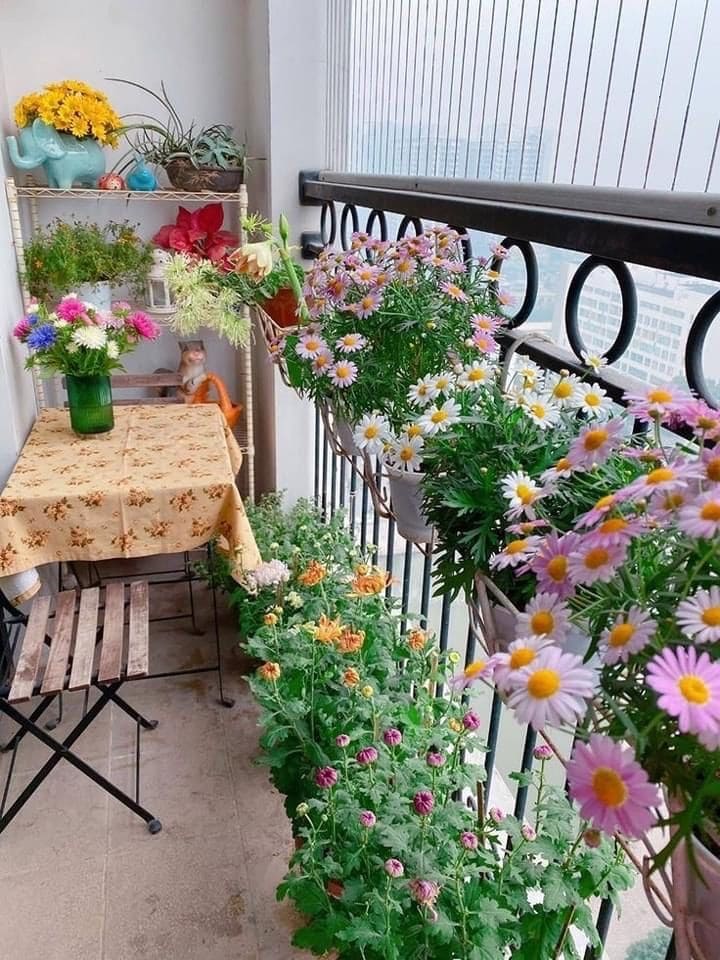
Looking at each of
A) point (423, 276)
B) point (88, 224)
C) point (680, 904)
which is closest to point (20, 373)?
point (88, 224)

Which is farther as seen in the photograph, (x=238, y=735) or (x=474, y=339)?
(x=238, y=735)

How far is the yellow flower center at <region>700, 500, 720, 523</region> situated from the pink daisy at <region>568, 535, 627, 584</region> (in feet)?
0.18

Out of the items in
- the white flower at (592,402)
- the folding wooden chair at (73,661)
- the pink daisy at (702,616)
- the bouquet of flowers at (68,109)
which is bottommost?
the folding wooden chair at (73,661)

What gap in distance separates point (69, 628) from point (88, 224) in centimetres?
172

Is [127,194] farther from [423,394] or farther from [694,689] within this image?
[694,689]

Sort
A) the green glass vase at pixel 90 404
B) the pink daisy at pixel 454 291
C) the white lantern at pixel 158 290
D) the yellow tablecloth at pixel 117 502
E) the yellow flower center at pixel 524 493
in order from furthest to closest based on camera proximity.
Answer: the white lantern at pixel 158 290
the green glass vase at pixel 90 404
the yellow tablecloth at pixel 117 502
the pink daisy at pixel 454 291
the yellow flower center at pixel 524 493

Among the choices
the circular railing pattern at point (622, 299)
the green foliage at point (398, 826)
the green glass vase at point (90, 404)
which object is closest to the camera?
the circular railing pattern at point (622, 299)

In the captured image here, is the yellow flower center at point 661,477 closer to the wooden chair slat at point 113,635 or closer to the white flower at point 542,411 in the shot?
the white flower at point 542,411

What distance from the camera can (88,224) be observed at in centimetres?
290

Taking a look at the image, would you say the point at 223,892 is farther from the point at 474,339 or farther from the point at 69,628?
the point at 474,339

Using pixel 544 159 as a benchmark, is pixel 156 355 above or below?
below

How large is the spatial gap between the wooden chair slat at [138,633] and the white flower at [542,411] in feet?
4.87

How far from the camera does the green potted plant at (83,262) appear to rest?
8.57 feet

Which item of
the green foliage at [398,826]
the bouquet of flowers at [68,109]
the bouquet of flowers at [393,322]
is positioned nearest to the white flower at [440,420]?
the bouquet of flowers at [393,322]
